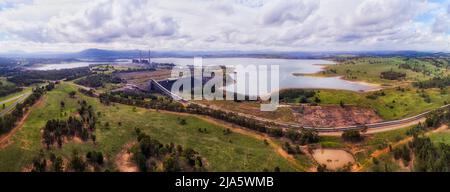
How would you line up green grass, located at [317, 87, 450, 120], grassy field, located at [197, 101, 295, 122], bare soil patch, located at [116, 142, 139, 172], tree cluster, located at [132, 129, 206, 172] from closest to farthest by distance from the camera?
tree cluster, located at [132, 129, 206, 172] < bare soil patch, located at [116, 142, 139, 172] < grassy field, located at [197, 101, 295, 122] < green grass, located at [317, 87, 450, 120]

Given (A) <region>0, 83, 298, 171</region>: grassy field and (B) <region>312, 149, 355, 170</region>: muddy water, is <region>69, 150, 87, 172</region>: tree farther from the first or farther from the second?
(B) <region>312, 149, 355, 170</region>: muddy water

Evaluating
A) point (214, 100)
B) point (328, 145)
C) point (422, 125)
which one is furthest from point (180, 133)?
point (422, 125)

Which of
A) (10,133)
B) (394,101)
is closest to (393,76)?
(394,101)

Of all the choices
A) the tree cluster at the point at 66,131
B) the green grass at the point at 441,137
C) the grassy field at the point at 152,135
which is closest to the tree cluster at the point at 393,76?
the green grass at the point at 441,137

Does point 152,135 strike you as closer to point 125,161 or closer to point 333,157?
point 125,161

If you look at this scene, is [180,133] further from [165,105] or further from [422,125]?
[422,125]

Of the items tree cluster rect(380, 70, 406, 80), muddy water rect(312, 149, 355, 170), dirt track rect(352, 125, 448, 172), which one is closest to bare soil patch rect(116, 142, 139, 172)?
muddy water rect(312, 149, 355, 170)
